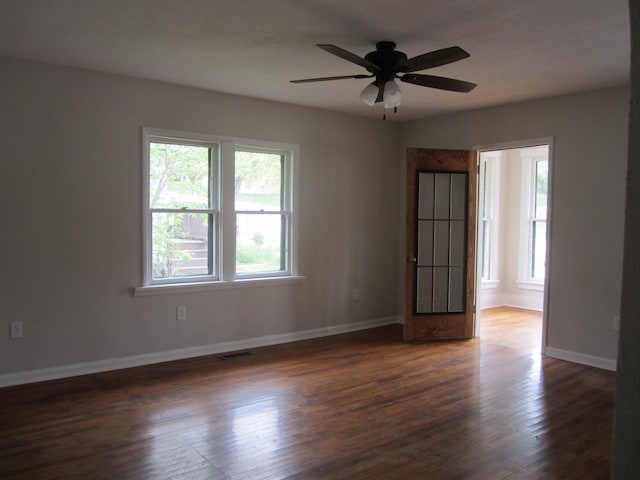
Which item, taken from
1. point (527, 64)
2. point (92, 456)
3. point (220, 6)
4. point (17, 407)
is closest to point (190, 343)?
point (17, 407)

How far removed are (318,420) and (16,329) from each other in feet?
8.29

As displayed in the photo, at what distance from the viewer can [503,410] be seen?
3.42 metres

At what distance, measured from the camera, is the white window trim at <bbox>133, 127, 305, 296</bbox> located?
4.32 meters

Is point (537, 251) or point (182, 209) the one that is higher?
point (182, 209)

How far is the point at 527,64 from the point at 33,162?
13.1ft

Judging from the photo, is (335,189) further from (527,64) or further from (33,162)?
(33,162)

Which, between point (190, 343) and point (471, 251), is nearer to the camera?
point (190, 343)

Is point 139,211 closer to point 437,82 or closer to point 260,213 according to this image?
point 260,213

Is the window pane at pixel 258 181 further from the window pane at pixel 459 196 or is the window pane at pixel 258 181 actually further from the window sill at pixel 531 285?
the window sill at pixel 531 285

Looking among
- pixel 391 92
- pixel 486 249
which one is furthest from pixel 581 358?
pixel 391 92

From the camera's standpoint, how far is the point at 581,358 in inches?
179

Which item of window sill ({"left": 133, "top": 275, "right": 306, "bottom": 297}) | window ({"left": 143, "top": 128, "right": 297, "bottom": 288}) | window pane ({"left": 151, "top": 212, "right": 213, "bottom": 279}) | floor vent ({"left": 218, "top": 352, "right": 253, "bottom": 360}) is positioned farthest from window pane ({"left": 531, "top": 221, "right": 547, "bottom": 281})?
window pane ({"left": 151, "top": 212, "right": 213, "bottom": 279})

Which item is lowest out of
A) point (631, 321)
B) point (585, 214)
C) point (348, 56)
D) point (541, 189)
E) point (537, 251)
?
point (537, 251)

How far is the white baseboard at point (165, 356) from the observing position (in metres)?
3.83
